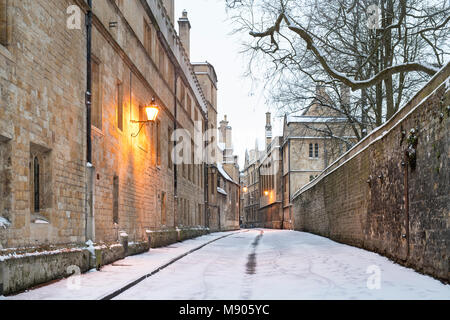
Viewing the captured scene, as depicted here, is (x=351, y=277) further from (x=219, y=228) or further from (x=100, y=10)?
(x=219, y=228)

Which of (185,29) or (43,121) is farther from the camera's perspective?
(185,29)

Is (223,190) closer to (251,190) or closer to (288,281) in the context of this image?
(251,190)

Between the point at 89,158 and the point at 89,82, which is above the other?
the point at 89,82

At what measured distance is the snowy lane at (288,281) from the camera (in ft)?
24.9

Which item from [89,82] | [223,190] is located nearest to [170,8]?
[89,82]

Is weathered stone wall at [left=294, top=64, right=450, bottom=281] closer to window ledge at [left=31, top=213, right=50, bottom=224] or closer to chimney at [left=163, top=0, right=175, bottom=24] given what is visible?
window ledge at [left=31, top=213, right=50, bottom=224]

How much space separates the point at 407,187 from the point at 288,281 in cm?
359

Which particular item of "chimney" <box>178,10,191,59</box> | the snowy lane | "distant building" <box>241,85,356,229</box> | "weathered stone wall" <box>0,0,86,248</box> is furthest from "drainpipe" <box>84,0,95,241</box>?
"chimney" <box>178,10,191,59</box>

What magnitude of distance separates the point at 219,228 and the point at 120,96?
105ft

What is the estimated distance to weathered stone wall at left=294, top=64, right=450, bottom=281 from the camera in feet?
28.7

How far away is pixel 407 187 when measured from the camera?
10.9 meters

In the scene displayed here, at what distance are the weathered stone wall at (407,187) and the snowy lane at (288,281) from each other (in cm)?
52

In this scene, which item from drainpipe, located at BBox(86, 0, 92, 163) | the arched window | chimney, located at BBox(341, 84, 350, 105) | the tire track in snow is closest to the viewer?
the tire track in snow

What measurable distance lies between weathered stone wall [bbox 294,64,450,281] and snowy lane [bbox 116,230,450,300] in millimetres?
519
